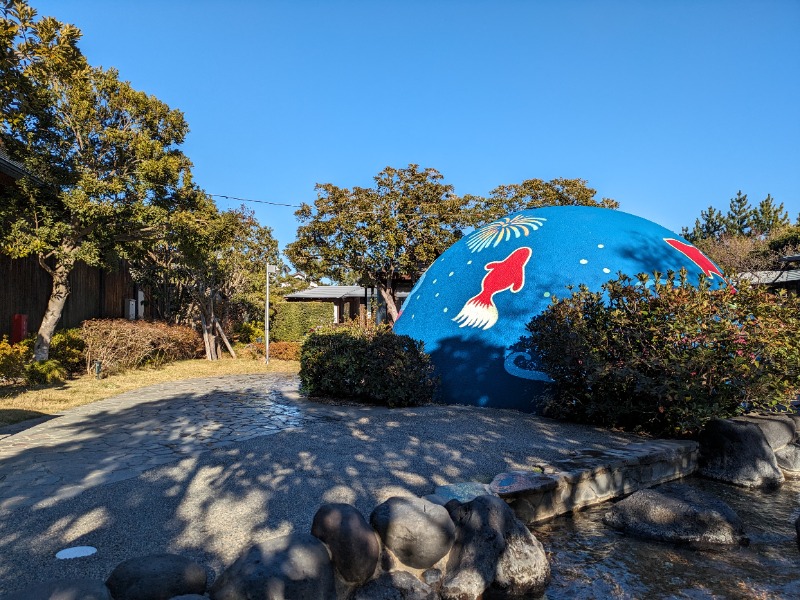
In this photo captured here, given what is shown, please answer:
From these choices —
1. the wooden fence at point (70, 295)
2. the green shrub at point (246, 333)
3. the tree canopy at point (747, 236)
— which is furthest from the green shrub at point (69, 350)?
the tree canopy at point (747, 236)

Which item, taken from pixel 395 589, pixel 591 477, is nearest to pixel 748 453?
pixel 591 477

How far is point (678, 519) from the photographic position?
4.61 m

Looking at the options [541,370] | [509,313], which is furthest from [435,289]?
[541,370]

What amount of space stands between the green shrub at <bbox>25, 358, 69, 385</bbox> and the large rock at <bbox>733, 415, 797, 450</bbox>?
12.6 m

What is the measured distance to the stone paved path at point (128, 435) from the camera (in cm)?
498

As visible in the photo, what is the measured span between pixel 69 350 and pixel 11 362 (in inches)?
78.5

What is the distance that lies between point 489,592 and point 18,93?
27.7 ft

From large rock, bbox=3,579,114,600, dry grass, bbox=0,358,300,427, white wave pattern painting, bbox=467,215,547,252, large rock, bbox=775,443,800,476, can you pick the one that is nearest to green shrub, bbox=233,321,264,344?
dry grass, bbox=0,358,300,427

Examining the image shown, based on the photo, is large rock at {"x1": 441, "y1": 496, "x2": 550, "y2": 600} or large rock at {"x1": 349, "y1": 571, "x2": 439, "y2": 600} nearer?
large rock at {"x1": 349, "y1": 571, "x2": 439, "y2": 600}

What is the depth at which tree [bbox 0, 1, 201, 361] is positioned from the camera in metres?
11.3

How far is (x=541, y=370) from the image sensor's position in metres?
8.62

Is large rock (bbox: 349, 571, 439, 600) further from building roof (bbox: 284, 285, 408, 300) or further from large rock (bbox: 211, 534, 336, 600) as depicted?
building roof (bbox: 284, 285, 408, 300)

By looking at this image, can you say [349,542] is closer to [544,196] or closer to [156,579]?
[156,579]

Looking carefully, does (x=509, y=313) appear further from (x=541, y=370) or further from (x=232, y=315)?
(x=232, y=315)
